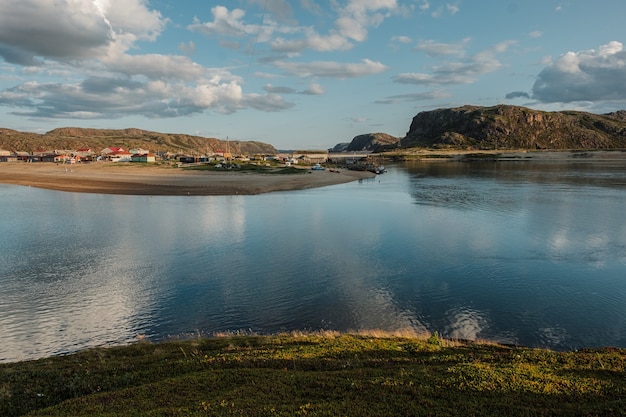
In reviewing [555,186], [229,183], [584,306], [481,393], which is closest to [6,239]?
[481,393]

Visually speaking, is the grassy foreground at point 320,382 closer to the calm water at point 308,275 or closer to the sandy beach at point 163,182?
the calm water at point 308,275

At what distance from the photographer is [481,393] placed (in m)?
10.8

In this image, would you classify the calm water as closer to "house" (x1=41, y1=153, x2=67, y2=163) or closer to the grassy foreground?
the grassy foreground

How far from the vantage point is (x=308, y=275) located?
29531mm

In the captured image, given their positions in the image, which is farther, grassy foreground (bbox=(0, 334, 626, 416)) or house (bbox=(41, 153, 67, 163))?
house (bbox=(41, 153, 67, 163))

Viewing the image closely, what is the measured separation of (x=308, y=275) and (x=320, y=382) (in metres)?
18.0

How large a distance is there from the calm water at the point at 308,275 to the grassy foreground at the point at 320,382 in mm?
5237

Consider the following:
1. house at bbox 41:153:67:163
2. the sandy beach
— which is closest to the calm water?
the sandy beach

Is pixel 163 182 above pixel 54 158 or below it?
below

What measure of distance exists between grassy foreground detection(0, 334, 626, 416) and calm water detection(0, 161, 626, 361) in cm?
524

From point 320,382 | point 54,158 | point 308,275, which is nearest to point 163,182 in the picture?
point 308,275

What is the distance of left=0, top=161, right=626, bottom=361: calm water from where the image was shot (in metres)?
21.2

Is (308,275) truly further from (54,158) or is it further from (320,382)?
(54,158)

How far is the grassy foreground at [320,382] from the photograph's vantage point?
9961 millimetres
